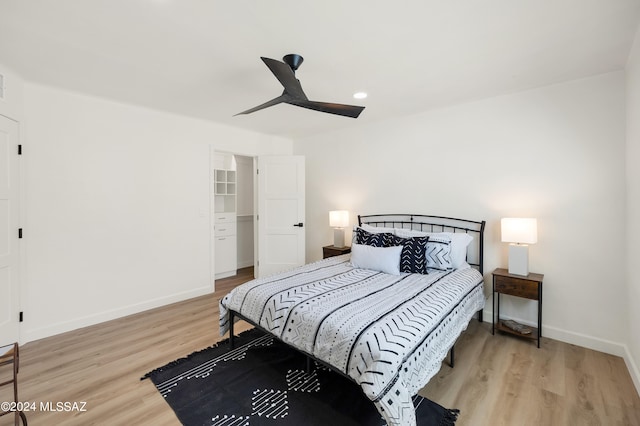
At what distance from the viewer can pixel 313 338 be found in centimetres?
195

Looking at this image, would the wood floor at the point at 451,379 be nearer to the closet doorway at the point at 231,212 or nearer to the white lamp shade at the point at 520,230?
the white lamp shade at the point at 520,230

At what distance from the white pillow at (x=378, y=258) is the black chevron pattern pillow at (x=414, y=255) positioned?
66 mm

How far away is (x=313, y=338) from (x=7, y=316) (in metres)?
2.90

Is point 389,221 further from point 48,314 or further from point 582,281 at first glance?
point 48,314

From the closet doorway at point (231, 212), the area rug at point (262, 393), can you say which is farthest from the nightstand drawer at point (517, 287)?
the closet doorway at point (231, 212)

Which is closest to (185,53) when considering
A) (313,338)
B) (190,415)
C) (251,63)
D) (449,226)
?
(251,63)

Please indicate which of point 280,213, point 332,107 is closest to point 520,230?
point 332,107

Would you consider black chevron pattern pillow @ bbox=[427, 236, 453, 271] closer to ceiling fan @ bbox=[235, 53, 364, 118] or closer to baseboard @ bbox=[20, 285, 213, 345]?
ceiling fan @ bbox=[235, 53, 364, 118]

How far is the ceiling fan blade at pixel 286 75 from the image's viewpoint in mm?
1992

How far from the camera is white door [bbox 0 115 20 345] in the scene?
2.61 metres

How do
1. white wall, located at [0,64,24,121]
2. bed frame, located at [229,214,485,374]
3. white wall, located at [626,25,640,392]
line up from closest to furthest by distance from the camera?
white wall, located at [626,25,640,392] < white wall, located at [0,64,24,121] < bed frame, located at [229,214,485,374]

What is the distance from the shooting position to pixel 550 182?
115 inches

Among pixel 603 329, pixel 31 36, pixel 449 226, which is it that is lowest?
pixel 603 329

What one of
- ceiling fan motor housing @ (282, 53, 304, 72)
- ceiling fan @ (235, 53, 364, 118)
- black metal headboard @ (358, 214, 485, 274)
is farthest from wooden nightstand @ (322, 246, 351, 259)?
ceiling fan motor housing @ (282, 53, 304, 72)
